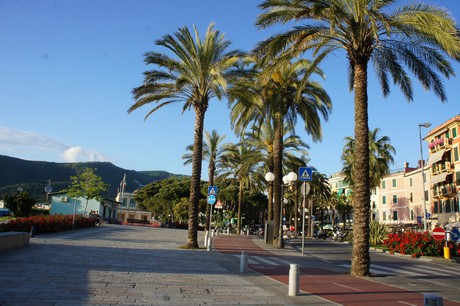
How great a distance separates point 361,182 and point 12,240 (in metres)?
12.9

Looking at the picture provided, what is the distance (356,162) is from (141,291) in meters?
9.08

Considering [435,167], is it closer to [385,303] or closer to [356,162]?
[356,162]

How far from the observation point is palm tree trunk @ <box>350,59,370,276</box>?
13680 millimetres

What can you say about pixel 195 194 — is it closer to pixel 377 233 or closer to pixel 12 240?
pixel 12 240

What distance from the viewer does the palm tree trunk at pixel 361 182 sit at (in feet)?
44.9

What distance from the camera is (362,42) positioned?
14555mm

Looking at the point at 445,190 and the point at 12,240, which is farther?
the point at 445,190

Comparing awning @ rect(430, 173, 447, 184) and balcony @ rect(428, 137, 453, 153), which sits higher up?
balcony @ rect(428, 137, 453, 153)

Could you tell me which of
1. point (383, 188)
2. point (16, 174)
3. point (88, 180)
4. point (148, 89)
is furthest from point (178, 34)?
point (16, 174)

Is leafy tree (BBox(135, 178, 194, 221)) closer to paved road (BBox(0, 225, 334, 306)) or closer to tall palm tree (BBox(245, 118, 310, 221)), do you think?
tall palm tree (BBox(245, 118, 310, 221))

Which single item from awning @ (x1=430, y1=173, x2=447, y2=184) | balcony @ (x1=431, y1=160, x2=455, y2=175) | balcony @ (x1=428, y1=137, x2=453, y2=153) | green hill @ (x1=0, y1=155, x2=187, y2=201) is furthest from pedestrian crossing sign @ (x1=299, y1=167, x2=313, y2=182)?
green hill @ (x1=0, y1=155, x2=187, y2=201)

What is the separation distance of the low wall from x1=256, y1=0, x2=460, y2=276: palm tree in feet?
38.6

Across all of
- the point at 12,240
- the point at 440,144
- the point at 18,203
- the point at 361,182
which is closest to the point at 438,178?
the point at 440,144

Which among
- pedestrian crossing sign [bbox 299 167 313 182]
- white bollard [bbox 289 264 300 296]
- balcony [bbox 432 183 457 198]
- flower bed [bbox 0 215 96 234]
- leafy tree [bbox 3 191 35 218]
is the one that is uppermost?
balcony [bbox 432 183 457 198]
